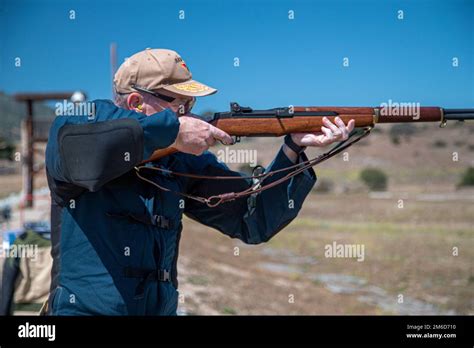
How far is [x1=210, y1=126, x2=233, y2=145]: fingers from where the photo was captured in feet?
10.8

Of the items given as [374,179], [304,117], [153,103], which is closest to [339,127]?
[304,117]

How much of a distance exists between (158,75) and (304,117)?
2.69ft

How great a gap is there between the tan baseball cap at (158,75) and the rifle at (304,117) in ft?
0.76

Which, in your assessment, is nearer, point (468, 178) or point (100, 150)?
point (100, 150)

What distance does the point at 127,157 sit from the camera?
2.99 m

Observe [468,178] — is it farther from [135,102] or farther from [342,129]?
[135,102]

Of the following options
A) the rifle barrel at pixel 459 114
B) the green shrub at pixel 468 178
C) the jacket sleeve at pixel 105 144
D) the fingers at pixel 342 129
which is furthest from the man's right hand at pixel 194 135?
the green shrub at pixel 468 178

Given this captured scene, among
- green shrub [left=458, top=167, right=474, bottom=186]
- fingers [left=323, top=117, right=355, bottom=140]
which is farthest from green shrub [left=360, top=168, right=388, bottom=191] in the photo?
fingers [left=323, top=117, right=355, bottom=140]

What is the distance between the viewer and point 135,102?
342cm

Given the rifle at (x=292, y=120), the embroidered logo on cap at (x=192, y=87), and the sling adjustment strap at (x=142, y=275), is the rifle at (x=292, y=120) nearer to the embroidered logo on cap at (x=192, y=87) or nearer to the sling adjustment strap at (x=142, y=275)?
the embroidered logo on cap at (x=192, y=87)

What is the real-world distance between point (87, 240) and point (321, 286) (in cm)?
1108

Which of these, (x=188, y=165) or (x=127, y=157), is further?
(x=188, y=165)

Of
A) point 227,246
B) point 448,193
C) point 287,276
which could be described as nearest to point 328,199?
point 448,193

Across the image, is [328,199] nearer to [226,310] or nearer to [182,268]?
[182,268]
